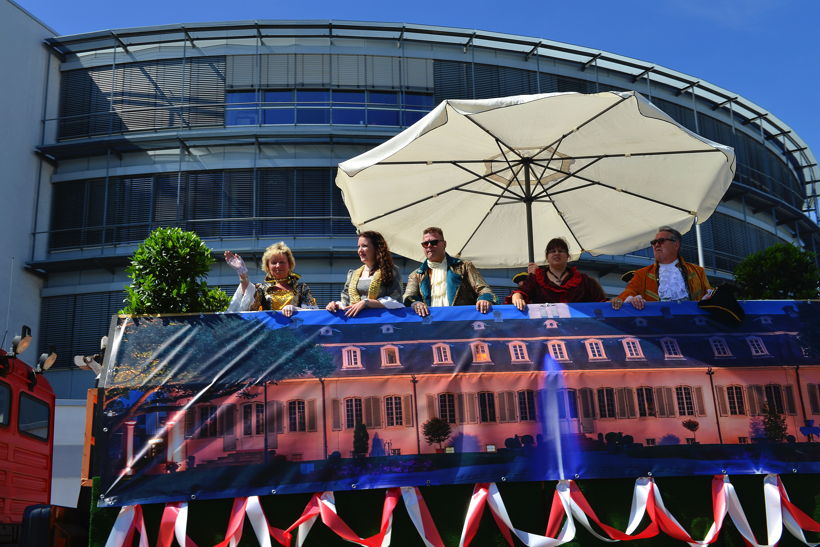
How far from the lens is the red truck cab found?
718 centimetres

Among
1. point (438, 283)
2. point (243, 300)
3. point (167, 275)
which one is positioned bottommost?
point (243, 300)

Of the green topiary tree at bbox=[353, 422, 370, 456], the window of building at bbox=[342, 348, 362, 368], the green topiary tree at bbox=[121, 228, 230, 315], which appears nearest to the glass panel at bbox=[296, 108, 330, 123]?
the green topiary tree at bbox=[121, 228, 230, 315]

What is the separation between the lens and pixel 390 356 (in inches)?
211

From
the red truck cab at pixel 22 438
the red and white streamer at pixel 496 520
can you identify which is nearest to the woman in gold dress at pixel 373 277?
the red and white streamer at pixel 496 520

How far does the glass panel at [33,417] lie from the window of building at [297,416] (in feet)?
13.1

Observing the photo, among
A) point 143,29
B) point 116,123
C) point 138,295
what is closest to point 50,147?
point 116,123

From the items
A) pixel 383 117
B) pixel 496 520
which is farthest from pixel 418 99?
pixel 496 520

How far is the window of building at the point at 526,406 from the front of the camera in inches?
204

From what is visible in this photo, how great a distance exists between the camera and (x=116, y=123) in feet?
84.0

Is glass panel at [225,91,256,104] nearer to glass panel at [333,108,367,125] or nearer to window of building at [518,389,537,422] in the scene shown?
glass panel at [333,108,367,125]

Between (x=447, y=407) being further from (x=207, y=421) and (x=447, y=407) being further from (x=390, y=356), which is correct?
(x=207, y=421)

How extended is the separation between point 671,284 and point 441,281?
77.1 inches

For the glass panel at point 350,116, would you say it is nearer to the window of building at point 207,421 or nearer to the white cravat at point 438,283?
the white cravat at point 438,283

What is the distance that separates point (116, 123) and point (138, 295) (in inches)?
516
